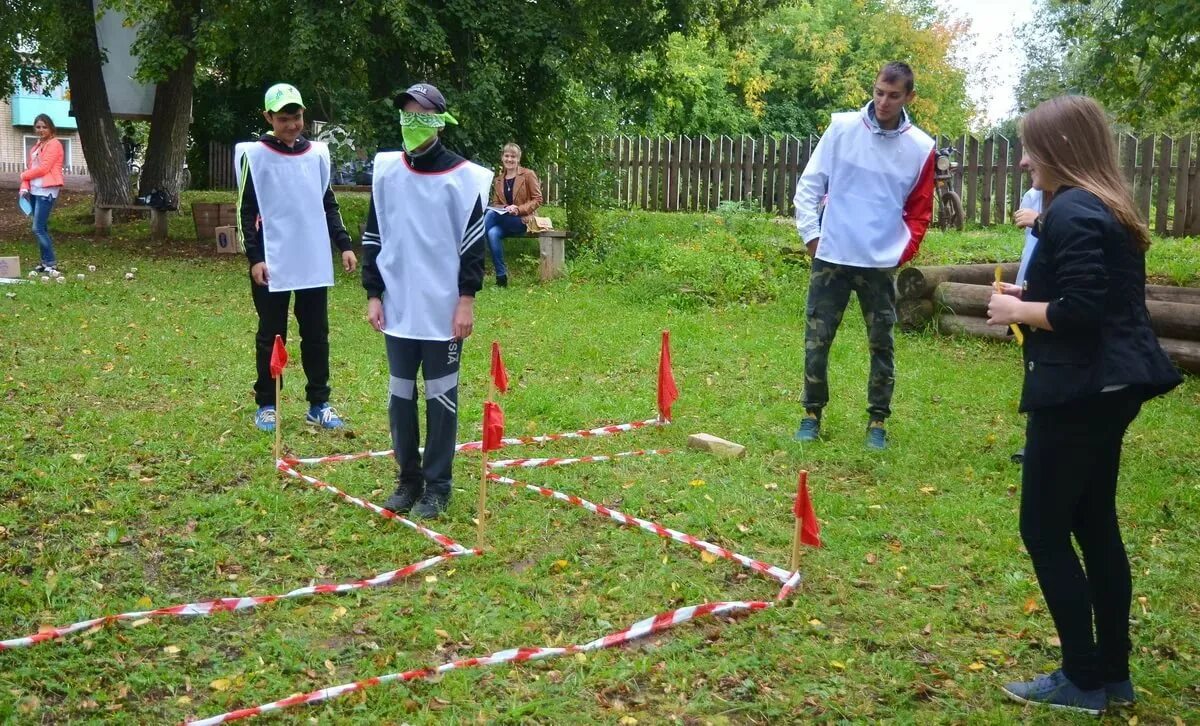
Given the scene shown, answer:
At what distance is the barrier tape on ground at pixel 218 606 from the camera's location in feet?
13.9

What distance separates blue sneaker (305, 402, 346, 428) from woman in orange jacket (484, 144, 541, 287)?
662 centimetres

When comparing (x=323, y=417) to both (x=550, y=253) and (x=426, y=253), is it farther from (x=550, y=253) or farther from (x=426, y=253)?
(x=550, y=253)

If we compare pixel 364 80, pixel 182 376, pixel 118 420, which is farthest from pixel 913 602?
pixel 364 80

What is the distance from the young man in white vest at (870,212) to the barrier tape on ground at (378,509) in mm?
2782

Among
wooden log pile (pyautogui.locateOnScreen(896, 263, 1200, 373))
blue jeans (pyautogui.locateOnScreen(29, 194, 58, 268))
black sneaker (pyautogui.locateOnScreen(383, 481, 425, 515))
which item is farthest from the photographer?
blue jeans (pyautogui.locateOnScreen(29, 194, 58, 268))

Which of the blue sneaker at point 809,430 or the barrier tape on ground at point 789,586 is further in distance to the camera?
the blue sneaker at point 809,430

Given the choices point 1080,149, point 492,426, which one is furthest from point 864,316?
point 1080,149

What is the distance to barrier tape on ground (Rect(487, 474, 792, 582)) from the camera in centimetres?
507

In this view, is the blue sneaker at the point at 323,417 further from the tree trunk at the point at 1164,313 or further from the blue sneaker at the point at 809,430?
the tree trunk at the point at 1164,313

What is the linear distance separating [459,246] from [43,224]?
35.8 feet

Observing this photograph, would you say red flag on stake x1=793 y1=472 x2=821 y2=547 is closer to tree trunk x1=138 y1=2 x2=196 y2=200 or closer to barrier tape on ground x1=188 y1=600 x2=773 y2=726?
barrier tape on ground x1=188 y1=600 x2=773 y2=726

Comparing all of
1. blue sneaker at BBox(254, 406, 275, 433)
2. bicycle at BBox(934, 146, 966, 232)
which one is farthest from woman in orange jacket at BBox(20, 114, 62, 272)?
bicycle at BBox(934, 146, 966, 232)

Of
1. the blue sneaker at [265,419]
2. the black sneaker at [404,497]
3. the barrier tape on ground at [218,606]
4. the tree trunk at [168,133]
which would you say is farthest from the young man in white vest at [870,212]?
the tree trunk at [168,133]

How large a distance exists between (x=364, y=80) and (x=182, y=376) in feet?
27.4
